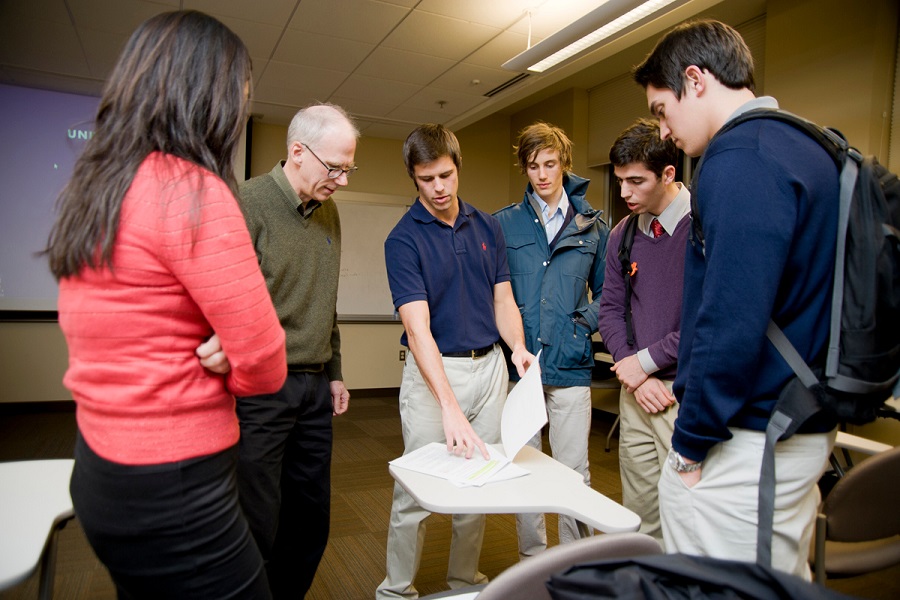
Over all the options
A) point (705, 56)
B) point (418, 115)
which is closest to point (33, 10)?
point (418, 115)

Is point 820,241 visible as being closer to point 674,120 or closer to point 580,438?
point 674,120

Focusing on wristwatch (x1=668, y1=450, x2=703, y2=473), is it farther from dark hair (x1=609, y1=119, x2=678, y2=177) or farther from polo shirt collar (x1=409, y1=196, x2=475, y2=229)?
polo shirt collar (x1=409, y1=196, x2=475, y2=229)

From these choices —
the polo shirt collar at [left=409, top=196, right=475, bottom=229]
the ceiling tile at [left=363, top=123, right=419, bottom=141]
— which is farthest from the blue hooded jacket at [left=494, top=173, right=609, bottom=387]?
the ceiling tile at [left=363, top=123, right=419, bottom=141]

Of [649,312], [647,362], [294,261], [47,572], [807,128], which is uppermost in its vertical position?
[807,128]

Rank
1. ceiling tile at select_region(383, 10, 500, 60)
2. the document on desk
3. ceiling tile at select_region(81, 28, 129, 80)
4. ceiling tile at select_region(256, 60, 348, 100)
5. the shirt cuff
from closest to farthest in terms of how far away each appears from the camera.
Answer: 1. the document on desk
2. the shirt cuff
3. ceiling tile at select_region(383, 10, 500, 60)
4. ceiling tile at select_region(81, 28, 129, 80)
5. ceiling tile at select_region(256, 60, 348, 100)

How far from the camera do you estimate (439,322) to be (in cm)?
204

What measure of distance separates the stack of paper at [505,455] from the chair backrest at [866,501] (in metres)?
0.83

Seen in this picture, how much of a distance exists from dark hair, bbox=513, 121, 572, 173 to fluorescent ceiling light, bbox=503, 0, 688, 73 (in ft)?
4.16

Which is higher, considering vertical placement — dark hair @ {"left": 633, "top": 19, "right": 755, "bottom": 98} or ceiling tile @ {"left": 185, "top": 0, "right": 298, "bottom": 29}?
ceiling tile @ {"left": 185, "top": 0, "right": 298, "bottom": 29}

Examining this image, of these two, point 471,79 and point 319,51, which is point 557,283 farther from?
point 471,79

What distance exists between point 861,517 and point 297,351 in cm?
159

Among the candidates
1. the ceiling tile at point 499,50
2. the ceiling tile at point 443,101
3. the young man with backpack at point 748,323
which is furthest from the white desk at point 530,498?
the ceiling tile at point 443,101

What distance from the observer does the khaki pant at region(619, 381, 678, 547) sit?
73.7 inches

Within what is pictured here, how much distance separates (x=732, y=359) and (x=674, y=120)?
1.76ft
